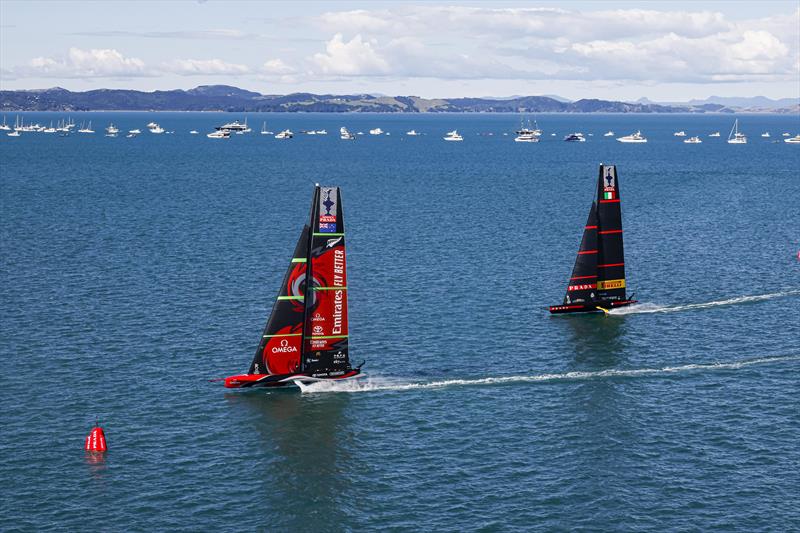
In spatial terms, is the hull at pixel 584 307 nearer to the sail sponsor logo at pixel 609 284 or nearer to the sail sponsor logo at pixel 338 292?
the sail sponsor logo at pixel 609 284

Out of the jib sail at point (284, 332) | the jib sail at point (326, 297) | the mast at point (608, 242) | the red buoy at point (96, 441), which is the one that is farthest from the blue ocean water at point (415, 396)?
the mast at point (608, 242)

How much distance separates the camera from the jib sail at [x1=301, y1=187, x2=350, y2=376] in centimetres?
6294

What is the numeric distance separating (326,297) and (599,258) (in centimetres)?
3086

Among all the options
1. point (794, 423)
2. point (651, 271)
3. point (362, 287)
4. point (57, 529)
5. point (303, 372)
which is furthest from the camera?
point (651, 271)

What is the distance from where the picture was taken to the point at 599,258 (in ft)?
283

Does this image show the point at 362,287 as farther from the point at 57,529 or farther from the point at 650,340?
the point at 57,529

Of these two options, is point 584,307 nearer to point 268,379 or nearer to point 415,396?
point 415,396

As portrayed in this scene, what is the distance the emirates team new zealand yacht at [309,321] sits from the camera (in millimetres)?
63469

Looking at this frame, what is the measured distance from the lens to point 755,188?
19412 cm

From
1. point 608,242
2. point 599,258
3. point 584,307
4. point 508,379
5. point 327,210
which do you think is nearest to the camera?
point 327,210

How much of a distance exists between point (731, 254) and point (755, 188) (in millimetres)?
87736

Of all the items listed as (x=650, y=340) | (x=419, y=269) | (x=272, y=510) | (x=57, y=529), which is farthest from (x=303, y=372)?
(x=419, y=269)

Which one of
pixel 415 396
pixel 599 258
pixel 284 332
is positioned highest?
pixel 599 258

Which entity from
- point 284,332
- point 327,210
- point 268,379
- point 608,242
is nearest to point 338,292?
point 284,332
